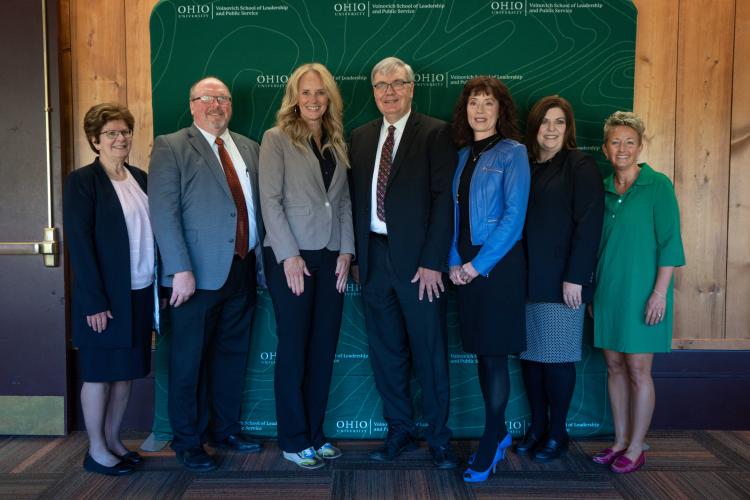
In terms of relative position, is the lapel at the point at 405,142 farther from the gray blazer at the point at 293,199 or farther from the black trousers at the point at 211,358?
the black trousers at the point at 211,358

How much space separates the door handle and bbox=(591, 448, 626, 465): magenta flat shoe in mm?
2978

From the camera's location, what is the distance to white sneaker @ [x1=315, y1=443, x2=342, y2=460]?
2773 mm

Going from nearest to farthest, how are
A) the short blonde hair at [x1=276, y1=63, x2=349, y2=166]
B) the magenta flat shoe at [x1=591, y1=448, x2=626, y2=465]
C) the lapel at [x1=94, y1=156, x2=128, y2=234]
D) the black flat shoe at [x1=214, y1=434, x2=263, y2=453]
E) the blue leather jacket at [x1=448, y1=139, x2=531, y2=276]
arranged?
1. the blue leather jacket at [x1=448, y1=139, x2=531, y2=276]
2. the lapel at [x1=94, y1=156, x2=128, y2=234]
3. the short blonde hair at [x1=276, y1=63, x2=349, y2=166]
4. the magenta flat shoe at [x1=591, y1=448, x2=626, y2=465]
5. the black flat shoe at [x1=214, y1=434, x2=263, y2=453]

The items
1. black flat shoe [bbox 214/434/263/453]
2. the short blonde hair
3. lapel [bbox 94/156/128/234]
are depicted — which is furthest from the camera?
black flat shoe [bbox 214/434/263/453]

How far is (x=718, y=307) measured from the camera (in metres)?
3.15

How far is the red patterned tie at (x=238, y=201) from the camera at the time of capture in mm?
2652

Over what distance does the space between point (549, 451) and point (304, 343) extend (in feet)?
4.31

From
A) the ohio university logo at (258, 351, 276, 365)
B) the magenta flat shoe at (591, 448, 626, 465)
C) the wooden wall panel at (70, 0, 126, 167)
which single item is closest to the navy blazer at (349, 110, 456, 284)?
the ohio university logo at (258, 351, 276, 365)

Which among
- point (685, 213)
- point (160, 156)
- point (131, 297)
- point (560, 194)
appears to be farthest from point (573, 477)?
point (160, 156)

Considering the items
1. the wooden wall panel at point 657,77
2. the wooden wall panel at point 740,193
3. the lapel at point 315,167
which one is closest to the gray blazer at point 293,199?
the lapel at point 315,167

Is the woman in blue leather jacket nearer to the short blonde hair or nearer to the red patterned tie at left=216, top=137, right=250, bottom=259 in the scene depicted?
the short blonde hair

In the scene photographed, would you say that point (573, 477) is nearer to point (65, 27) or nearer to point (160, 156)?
point (160, 156)

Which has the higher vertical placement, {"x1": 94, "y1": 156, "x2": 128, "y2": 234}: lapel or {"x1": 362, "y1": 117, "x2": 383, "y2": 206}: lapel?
{"x1": 362, "y1": 117, "x2": 383, "y2": 206}: lapel

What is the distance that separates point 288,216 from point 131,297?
0.80 metres
